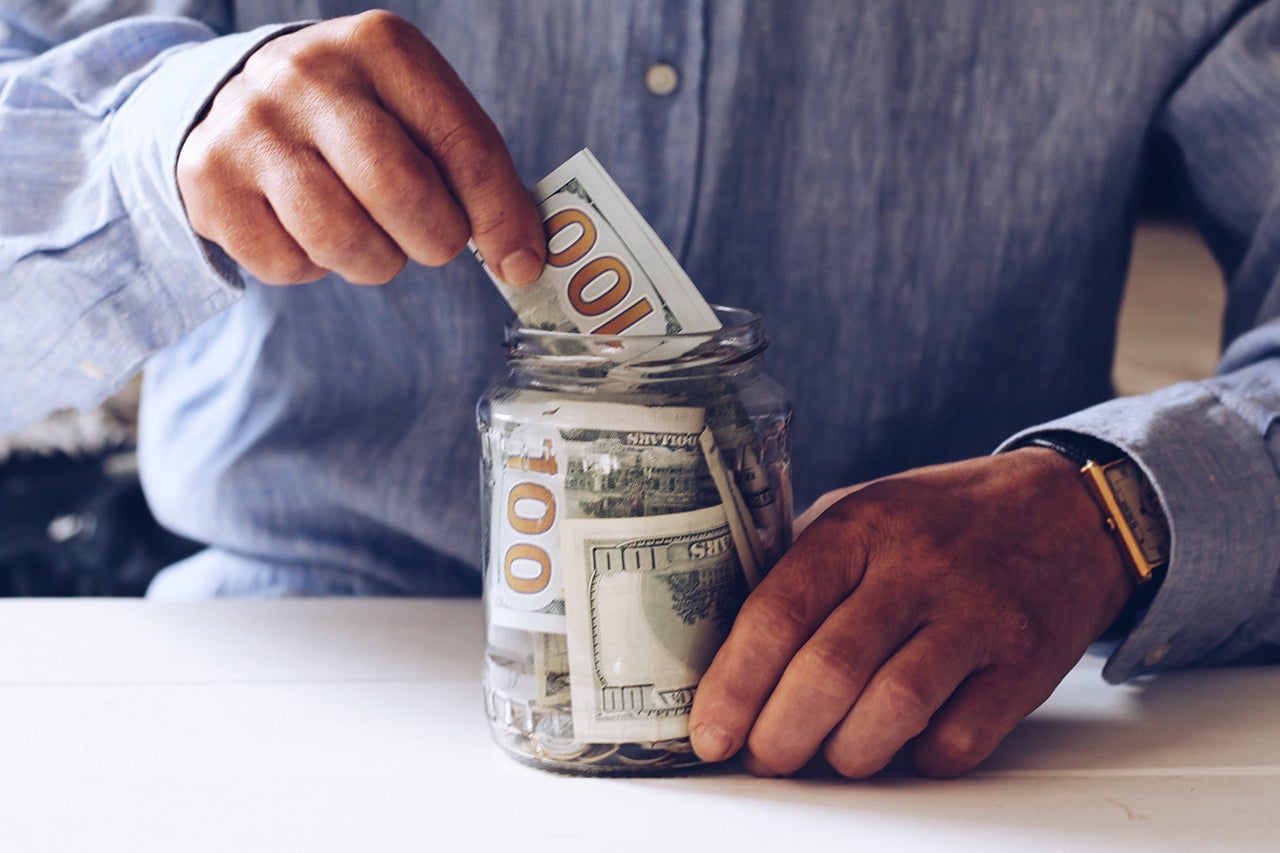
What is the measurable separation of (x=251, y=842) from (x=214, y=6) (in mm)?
725

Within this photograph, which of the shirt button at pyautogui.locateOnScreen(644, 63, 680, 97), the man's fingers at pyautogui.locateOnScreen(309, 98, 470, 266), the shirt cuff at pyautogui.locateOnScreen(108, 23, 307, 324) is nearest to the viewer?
the man's fingers at pyautogui.locateOnScreen(309, 98, 470, 266)

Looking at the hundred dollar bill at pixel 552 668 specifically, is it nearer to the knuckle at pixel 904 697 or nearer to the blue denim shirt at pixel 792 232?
the knuckle at pixel 904 697

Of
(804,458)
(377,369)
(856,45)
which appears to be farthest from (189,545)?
(856,45)

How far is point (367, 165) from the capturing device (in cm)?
63

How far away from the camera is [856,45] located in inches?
42.9

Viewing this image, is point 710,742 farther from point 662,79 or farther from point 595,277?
point 662,79

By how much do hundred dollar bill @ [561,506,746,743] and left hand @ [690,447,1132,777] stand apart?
2 cm

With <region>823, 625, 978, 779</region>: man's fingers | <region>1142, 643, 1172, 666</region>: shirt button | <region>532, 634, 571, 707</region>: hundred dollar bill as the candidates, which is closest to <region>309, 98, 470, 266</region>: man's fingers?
<region>532, 634, 571, 707</region>: hundred dollar bill

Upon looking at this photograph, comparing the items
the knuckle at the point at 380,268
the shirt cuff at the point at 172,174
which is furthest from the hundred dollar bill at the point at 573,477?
the shirt cuff at the point at 172,174

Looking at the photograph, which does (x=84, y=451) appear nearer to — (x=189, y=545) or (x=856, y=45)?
(x=189, y=545)

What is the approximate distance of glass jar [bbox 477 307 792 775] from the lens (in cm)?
63

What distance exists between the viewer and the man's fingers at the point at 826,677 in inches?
25.4

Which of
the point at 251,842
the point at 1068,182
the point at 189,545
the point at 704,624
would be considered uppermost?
the point at 1068,182

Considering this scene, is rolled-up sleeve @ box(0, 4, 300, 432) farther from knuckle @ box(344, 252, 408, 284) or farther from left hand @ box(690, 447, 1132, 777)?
left hand @ box(690, 447, 1132, 777)
